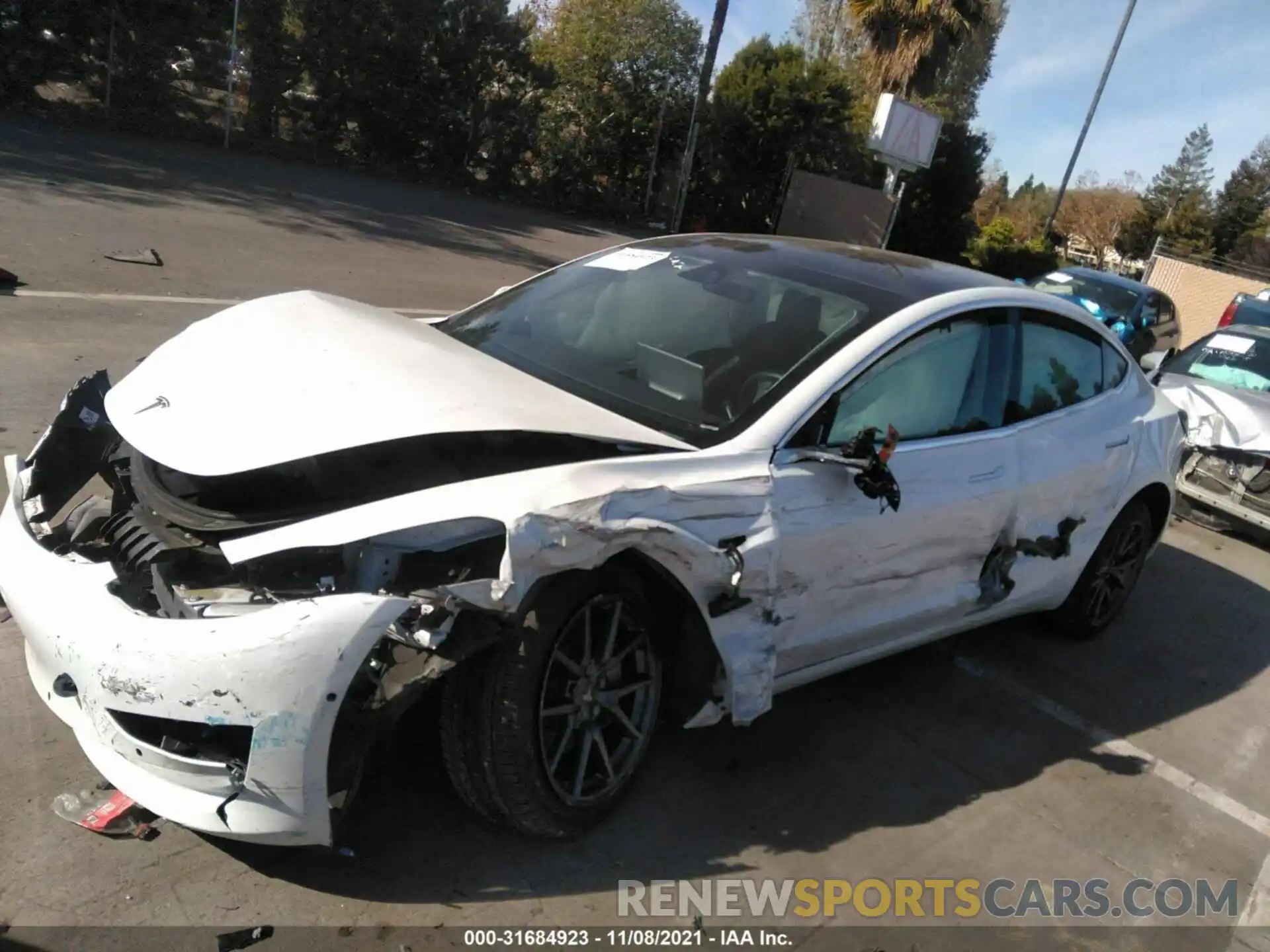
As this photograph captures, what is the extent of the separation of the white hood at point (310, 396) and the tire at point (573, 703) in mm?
503

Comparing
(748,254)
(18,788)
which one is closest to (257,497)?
(18,788)

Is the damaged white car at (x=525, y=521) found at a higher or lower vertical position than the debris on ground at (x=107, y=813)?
higher

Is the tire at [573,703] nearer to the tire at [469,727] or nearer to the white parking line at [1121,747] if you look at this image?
the tire at [469,727]

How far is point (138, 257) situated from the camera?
30.7 feet

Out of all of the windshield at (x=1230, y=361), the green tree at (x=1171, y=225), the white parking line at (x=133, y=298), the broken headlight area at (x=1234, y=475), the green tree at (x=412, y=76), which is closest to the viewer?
the broken headlight area at (x=1234, y=475)

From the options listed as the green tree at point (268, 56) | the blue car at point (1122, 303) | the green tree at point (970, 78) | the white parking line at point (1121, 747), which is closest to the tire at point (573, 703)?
the white parking line at point (1121, 747)

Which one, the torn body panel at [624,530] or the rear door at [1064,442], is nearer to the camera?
the torn body panel at [624,530]

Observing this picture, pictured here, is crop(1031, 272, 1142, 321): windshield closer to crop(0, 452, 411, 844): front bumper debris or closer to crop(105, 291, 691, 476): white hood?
crop(105, 291, 691, 476): white hood

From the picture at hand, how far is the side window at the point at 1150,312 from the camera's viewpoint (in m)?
14.1

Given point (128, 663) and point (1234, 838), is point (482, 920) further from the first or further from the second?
point (1234, 838)

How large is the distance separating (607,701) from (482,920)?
660mm

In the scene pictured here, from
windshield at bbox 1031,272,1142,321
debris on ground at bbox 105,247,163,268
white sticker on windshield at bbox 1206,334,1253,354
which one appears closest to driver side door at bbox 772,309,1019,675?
white sticker on windshield at bbox 1206,334,1253,354

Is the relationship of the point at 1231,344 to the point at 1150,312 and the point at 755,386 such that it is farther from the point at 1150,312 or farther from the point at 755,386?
the point at 755,386

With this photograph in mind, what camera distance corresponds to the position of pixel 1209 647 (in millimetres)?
5625
